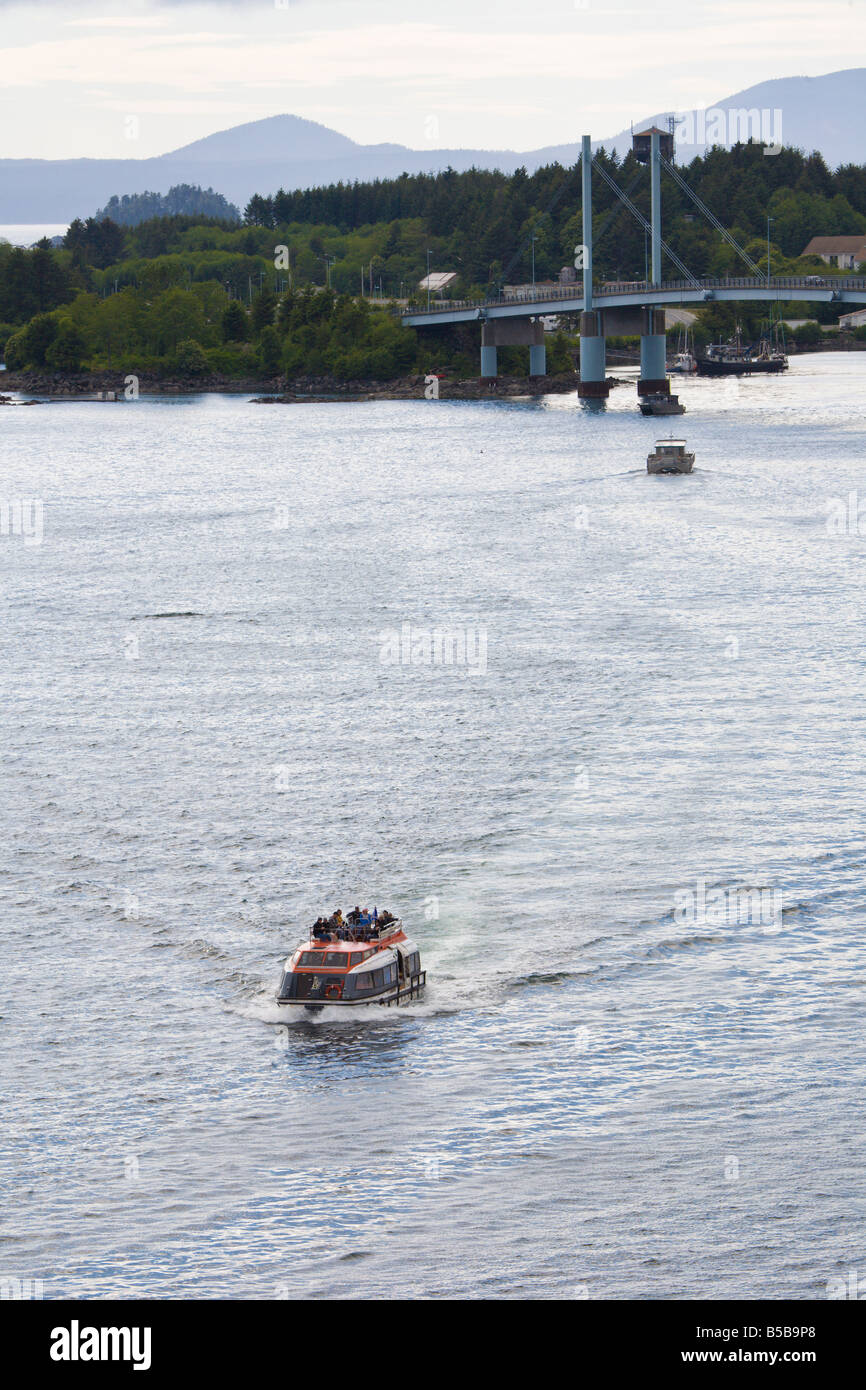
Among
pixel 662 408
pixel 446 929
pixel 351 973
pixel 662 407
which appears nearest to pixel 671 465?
pixel 662 407

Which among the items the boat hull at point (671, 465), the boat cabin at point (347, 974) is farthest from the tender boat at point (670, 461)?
the boat cabin at point (347, 974)

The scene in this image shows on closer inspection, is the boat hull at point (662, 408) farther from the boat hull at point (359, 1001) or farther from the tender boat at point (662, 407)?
the boat hull at point (359, 1001)

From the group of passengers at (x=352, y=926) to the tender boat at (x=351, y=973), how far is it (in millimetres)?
35

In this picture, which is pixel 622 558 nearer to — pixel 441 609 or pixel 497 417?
pixel 441 609

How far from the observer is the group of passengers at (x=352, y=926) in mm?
39594

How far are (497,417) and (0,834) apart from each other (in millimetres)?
144962

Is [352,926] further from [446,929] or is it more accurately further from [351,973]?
[446,929]

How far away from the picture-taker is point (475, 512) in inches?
4535

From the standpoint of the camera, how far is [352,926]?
40000mm

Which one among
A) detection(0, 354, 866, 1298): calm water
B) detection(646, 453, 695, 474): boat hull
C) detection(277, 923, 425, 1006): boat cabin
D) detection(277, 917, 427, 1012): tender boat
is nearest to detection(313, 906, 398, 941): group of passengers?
detection(277, 917, 427, 1012): tender boat

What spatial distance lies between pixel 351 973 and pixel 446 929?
5.03m

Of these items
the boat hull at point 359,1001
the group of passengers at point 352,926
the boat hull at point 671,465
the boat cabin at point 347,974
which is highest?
the boat hull at point 671,465

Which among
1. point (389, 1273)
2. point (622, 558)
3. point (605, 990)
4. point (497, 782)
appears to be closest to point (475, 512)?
point (622, 558)

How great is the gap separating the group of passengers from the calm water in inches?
68.7
